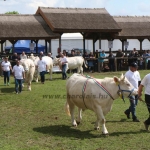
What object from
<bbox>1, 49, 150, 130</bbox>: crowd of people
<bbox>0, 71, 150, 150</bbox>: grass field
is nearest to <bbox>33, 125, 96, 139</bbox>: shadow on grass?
<bbox>0, 71, 150, 150</bbox>: grass field

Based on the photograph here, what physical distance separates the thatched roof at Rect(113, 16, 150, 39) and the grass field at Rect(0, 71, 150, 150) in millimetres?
17845

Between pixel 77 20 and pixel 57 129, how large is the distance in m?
20.8

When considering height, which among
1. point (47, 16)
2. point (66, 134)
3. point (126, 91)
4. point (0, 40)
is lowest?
point (66, 134)

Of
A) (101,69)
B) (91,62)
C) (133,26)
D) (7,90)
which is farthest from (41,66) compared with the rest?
(133,26)

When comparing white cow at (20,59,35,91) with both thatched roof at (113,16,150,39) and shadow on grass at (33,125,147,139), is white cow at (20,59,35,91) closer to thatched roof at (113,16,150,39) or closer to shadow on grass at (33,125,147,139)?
shadow on grass at (33,125,147,139)

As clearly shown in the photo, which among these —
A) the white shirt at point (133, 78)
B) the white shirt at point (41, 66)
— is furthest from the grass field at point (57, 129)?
the white shirt at point (41, 66)

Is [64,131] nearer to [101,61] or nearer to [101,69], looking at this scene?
[101,61]

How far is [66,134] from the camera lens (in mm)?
8906

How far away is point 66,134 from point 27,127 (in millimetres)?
1306

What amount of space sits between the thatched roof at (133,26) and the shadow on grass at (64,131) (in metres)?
21.7

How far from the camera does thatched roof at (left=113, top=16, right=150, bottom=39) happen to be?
102 feet

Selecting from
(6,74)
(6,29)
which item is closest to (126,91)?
→ (6,74)

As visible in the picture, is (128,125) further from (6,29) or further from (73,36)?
(73,36)

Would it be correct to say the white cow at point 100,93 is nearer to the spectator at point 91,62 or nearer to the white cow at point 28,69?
the white cow at point 28,69
